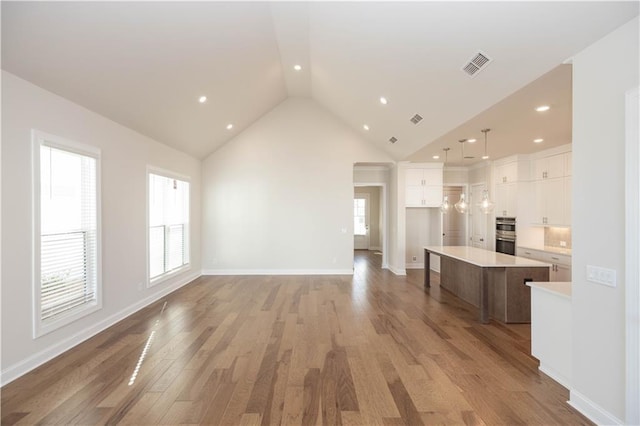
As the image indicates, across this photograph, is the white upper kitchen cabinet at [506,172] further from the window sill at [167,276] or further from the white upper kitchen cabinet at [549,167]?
the window sill at [167,276]

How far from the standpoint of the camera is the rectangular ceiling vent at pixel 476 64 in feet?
9.14

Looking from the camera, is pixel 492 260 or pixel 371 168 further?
pixel 371 168

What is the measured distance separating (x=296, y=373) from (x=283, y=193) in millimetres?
4809

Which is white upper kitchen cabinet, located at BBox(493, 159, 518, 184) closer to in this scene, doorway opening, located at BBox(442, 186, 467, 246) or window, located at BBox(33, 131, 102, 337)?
doorway opening, located at BBox(442, 186, 467, 246)

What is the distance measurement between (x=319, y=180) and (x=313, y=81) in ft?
7.31

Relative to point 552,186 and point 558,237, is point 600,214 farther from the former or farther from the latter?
point 558,237

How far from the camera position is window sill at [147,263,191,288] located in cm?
491

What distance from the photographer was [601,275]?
205 cm

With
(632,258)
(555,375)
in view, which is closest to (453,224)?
(555,375)

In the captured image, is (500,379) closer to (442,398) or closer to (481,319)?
(442,398)

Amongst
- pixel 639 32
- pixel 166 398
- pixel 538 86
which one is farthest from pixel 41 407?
pixel 538 86

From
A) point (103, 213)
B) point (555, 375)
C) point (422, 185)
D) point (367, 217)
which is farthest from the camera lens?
point (367, 217)

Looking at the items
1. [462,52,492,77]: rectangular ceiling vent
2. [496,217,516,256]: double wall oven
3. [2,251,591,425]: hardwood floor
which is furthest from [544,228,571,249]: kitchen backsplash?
[462,52,492,77]: rectangular ceiling vent

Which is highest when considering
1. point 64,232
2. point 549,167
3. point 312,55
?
point 312,55
